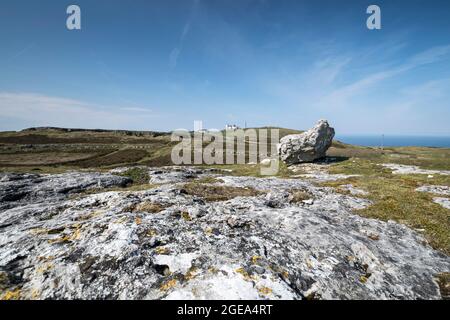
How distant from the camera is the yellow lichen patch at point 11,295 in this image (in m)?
6.45

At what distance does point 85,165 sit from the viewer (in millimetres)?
61656

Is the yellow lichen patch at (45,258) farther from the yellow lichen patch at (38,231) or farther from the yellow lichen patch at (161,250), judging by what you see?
the yellow lichen patch at (161,250)

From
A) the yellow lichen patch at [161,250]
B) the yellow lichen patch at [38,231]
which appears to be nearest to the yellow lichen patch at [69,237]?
the yellow lichen patch at [38,231]

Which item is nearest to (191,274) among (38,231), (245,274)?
(245,274)

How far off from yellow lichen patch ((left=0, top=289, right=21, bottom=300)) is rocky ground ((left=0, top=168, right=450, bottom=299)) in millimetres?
43

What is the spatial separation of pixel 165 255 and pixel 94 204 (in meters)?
9.45

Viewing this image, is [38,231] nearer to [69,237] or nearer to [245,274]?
[69,237]

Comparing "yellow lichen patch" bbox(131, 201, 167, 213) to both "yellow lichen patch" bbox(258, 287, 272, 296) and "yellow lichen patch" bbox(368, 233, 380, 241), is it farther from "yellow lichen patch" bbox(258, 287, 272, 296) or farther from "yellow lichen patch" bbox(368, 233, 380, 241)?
"yellow lichen patch" bbox(368, 233, 380, 241)

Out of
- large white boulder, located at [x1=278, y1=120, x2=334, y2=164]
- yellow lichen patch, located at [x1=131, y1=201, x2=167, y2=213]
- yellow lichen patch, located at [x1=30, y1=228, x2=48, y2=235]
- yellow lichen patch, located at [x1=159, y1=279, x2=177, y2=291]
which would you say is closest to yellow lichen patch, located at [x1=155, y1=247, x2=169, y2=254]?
yellow lichen patch, located at [x1=159, y1=279, x2=177, y2=291]

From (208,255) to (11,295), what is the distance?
5.75 m

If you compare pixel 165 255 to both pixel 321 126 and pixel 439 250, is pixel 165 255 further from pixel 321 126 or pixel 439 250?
pixel 321 126

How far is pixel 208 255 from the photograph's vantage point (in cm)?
819

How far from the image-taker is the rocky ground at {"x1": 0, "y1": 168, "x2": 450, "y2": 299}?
22.4 ft
